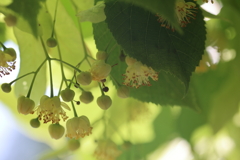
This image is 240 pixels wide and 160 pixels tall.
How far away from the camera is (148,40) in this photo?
271 millimetres

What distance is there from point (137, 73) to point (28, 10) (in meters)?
0.15

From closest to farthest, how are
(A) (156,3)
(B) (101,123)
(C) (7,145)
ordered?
(A) (156,3) → (B) (101,123) → (C) (7,145)

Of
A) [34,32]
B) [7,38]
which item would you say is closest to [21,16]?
[34,32]

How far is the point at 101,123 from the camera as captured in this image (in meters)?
0.56

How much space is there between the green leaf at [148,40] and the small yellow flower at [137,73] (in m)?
0.05

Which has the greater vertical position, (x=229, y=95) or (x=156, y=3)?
(x=229, y=95)

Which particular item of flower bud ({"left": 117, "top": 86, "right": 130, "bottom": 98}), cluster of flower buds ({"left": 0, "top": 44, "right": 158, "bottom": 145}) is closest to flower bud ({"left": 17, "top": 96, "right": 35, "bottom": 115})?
cluster of flower buds ({"left": 0, "top": 44, "right": 158, "bottom": 145})

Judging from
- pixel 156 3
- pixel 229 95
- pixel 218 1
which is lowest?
pixel 156 3

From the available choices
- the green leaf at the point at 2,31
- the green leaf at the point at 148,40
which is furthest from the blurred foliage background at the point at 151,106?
the green leaf at the point at 148,40

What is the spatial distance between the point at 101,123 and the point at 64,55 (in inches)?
7.8

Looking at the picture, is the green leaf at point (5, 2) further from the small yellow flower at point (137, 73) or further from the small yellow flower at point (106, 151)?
the small yellow flower at point (106, 151)

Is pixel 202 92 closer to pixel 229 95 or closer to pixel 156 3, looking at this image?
pixel 229 95

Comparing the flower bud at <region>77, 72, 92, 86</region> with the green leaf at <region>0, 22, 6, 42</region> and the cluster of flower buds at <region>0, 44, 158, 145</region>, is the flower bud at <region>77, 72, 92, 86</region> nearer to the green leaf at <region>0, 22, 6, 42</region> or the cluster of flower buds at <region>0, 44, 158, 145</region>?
the cluster of flower buds at <region>0, 44, 158, 145</region>

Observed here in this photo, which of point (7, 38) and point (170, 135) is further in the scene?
point (170, 135)
